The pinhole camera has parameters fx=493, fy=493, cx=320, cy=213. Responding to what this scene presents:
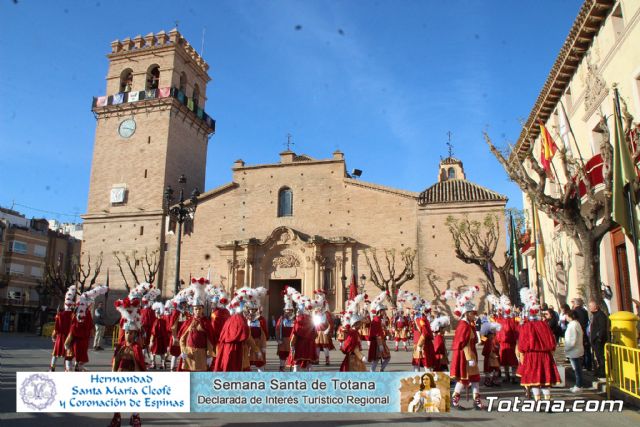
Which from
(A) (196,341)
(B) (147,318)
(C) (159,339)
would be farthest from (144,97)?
(A) (196,341)

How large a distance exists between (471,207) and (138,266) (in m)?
23.8

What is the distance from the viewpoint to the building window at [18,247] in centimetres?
4747

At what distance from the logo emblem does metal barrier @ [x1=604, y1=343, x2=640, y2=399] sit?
8294 millimetres

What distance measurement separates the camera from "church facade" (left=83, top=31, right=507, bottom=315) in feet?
106

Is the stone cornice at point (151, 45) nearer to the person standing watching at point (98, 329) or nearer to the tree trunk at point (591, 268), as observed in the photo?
the person standing watching at point (98, 329)

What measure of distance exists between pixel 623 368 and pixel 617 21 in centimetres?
1071

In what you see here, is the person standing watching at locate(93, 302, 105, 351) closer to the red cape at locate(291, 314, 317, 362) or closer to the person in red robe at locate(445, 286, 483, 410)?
the red cape at locate(291, 314, 317, 362)

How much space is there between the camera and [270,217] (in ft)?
116

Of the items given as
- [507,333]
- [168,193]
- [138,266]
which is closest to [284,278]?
[138,266]

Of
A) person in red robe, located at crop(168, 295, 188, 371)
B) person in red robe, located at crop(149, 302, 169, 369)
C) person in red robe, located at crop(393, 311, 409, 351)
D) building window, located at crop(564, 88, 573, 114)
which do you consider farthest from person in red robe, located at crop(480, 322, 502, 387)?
building window, located at crop(564, 88, 573, 114)

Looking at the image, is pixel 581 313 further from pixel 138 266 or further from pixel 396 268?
pixel 138 266

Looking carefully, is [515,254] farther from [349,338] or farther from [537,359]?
[349,338]

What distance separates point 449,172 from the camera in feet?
206

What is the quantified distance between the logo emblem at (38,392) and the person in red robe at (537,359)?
23.4ft
